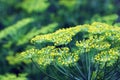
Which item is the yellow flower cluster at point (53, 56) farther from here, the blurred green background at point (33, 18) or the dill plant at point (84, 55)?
the blurred green background at point (33, 18)

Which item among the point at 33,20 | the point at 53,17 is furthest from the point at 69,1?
the point at 33,20

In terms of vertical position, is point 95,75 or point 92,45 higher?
point 92,45

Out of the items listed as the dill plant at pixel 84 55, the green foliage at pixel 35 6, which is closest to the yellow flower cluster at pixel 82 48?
the dill plant at pixel 84 55

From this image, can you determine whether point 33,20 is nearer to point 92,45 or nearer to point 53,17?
point 53,17

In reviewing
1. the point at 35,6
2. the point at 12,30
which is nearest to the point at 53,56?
the point at 12,30

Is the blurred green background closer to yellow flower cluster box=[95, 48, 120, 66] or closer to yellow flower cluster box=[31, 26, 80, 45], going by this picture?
yellow flower cluster box=[31, 26, 80, 45]

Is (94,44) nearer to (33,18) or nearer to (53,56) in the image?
(53,56)
